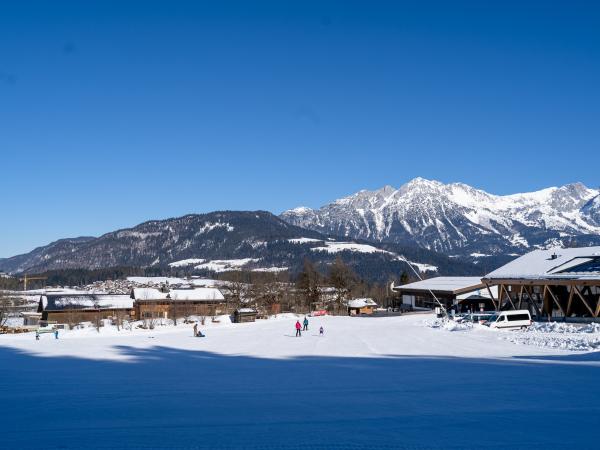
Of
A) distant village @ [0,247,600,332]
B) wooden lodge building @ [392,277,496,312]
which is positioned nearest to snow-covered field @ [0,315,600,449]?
distant village @ [0,247,600,332]

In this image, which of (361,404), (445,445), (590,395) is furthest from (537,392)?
(445,445)

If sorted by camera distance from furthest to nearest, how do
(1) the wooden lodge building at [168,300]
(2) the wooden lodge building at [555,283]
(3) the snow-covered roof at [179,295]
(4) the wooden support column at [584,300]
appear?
(3) the snow-covered roof at [179,295]
(1) the wooden lodge building at [168,300]
(2) the wooden lodge building at [555,283]
(4) the wooden support column at [584,300]

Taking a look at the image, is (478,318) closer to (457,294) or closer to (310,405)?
(457,294)

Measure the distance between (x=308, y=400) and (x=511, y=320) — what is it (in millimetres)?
29728

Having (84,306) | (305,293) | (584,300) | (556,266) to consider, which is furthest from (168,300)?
(584,300)

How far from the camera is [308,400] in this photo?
44.8 ft

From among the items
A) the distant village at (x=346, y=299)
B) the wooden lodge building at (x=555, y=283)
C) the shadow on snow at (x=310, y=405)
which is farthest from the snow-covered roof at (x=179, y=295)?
the shadow on snow at (x=310, y=405)

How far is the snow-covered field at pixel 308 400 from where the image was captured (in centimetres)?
989

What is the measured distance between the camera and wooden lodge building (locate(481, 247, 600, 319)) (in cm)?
4234

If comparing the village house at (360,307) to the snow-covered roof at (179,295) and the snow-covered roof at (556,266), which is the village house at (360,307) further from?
the snow-covered roof at (556,266)

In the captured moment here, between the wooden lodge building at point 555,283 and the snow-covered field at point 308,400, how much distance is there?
747 inches

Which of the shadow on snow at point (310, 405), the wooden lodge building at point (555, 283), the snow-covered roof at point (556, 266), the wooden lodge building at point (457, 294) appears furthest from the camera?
the wooden lodge building at point (457, 294)

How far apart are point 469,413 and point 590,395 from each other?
12.1 ft

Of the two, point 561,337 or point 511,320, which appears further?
point 511,320
